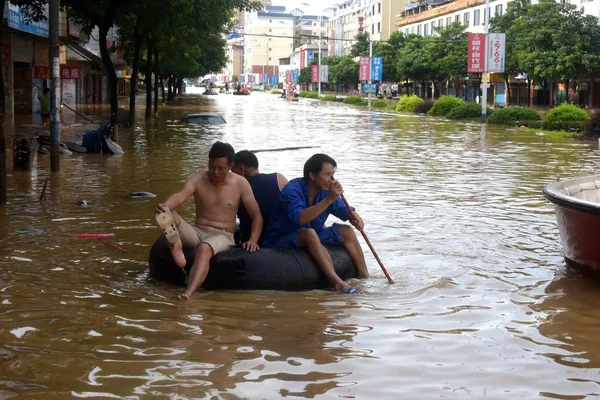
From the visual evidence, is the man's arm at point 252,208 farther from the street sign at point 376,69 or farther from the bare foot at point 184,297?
the street sign at point 376,69

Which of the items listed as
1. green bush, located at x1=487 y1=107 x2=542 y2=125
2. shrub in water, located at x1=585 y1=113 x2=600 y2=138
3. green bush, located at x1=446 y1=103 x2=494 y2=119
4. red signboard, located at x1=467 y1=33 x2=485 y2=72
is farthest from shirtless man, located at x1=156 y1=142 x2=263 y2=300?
red signboard, located at x1=467 y1=33 x2=485 y2=72

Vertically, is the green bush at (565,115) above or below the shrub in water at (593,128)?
above

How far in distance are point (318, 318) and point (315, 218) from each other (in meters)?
1.28

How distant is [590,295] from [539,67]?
48319 millimetres

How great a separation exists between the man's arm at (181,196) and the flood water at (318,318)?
794mm

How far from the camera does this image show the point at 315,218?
834 centimetres

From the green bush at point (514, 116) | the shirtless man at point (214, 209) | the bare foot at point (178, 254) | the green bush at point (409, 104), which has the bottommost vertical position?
the bare foot at point (178, 254)

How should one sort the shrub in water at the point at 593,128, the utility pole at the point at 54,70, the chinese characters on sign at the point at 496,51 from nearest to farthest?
the utility pole at the point at 54,70 < the shrub in water at the point at 593,128 < the chinese characters on sign at the point at 496,51

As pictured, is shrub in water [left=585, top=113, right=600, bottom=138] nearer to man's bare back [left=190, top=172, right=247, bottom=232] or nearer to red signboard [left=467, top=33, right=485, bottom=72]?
red signboard [left=467, top=33, right=485, bottom=72]

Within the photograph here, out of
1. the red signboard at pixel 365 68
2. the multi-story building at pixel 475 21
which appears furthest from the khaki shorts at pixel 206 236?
the red signboard at pixel 365 68

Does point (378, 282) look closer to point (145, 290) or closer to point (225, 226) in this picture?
point (225, 226)

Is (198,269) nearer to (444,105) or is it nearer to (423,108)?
(444,105)

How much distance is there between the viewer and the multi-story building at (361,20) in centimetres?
11738

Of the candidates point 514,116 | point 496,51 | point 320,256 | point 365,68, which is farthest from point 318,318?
point 365,68
